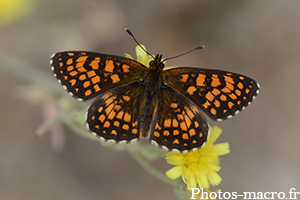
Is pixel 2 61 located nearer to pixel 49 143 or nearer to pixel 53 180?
pixel 49 143

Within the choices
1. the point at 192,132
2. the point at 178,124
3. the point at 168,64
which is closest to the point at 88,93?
the point at 178,124

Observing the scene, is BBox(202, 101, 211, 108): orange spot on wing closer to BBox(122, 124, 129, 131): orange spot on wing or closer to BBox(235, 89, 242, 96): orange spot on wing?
BBox(235, 89, 242, 96): orange spot on wing

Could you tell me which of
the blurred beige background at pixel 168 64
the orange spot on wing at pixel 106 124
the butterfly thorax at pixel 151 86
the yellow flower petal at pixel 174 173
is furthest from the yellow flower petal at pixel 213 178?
the blurred beige background at pixel 168 64

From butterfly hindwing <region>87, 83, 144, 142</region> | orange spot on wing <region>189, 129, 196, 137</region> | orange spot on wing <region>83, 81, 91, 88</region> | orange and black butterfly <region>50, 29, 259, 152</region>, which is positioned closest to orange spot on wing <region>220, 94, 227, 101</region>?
orange and black butterfly <region>50, 29, 259, 152</region>

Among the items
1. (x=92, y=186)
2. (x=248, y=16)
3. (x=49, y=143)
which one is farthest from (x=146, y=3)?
(x=92, y=186)

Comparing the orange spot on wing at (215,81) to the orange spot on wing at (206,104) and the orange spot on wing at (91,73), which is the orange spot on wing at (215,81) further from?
the orange spot on wing at (91,73)
